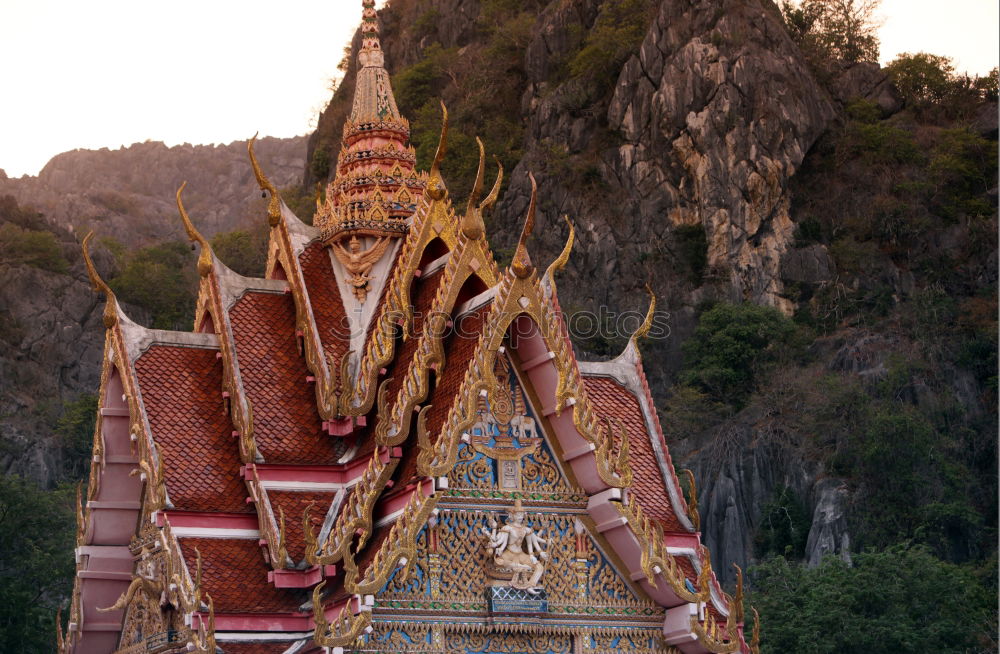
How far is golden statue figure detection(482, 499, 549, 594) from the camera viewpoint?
13.7 meters

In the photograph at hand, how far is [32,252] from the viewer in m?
81.2

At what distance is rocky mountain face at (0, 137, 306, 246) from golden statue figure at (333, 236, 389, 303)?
10472cm

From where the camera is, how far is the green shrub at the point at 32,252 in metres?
80.6

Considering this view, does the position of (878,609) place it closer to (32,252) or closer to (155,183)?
(32,252)

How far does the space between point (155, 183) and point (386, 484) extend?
458 feet

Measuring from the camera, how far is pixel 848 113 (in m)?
80.8

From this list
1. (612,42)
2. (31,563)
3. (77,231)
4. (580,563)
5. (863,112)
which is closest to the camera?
(580,563)

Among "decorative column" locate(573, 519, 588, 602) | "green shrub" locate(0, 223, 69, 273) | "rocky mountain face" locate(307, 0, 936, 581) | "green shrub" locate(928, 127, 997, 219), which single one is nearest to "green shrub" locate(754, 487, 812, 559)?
"rocky mountain face" locate(307, 0, 936, 581)

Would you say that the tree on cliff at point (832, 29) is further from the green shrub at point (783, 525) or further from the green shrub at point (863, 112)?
the green shrub at point (783, 525)

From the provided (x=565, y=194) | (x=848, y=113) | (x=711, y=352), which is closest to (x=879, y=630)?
(x=711, y=352)

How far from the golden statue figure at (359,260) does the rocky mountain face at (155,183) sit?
105m

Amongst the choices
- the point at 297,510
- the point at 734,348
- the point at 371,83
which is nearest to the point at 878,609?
the point at 734,348

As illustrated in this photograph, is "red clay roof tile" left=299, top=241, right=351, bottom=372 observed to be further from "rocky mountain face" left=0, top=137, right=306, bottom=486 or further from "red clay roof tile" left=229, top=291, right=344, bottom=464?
"rocky mountain face" left=0, top=137, right=306, bottom=486

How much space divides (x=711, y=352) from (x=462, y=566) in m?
54.1
